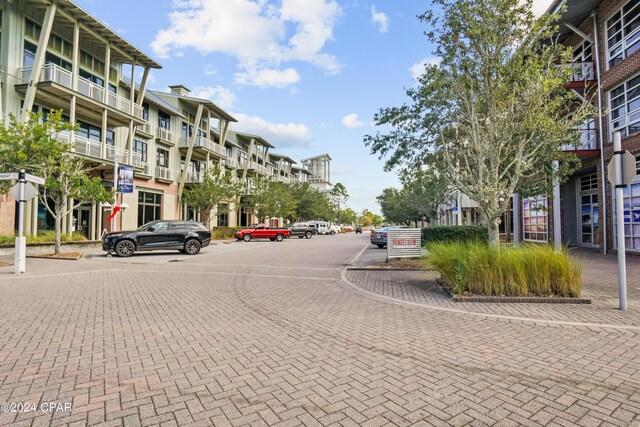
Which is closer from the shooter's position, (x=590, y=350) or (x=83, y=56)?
(x=590, y=350)

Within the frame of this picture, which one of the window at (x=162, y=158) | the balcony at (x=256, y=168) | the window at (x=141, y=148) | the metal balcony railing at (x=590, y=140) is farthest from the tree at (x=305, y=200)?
the metal balcony railing at (x=590, y=140)

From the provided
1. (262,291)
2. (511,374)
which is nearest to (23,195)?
(262,291)

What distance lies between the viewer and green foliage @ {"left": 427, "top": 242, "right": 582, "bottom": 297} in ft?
25.2

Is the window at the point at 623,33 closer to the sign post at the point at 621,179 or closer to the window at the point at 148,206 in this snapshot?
the sign post at the point at 621,179

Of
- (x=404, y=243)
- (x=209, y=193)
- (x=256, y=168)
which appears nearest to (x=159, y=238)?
(x=404, y=243)

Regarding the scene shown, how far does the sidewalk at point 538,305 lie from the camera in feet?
20.7

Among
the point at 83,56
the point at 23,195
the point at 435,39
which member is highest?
the point at 83,56

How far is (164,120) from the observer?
34.0 m

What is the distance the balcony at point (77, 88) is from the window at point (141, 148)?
3.02 metres

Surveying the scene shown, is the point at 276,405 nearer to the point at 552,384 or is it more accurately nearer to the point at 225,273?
the point at 552,384

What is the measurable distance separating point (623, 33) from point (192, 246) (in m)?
21.3

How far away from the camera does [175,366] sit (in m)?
4.07

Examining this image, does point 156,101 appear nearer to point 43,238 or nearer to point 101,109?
point 101,109

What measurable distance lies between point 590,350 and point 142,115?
3208 cm
